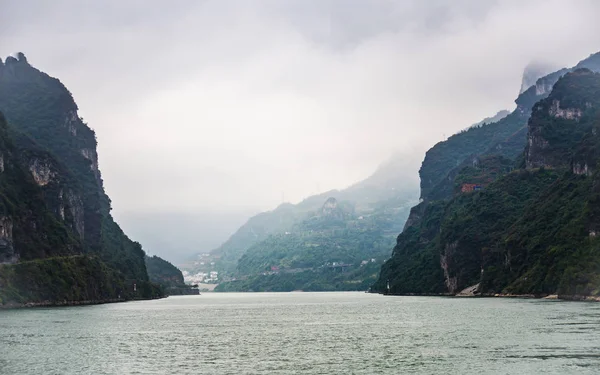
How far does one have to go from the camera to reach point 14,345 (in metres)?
105

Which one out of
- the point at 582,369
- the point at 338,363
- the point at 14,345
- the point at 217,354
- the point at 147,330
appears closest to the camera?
the point at 582,369

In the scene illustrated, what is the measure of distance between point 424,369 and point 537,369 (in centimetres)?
1204

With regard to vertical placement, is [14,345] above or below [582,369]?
above

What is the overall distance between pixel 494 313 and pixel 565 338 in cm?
6232

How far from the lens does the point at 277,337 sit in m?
120

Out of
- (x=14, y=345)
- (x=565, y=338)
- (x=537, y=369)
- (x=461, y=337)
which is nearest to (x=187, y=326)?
(x=14, y=345)

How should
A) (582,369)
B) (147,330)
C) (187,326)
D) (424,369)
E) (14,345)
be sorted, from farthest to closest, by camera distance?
1. (187,326)
2. (147,330)
3. (14,345)
4. (424,369)
5. (582,369)

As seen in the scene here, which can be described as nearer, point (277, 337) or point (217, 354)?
point (217, 354)

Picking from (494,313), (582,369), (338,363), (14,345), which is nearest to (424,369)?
(338,363)

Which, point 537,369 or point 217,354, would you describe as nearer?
point 537,369

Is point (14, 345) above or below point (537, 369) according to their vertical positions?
above

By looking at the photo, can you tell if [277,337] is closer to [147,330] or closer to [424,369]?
[147,330]

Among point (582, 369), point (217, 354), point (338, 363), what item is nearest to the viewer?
point (582, 369)

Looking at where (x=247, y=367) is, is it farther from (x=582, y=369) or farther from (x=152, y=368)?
(x=582, y=369)
